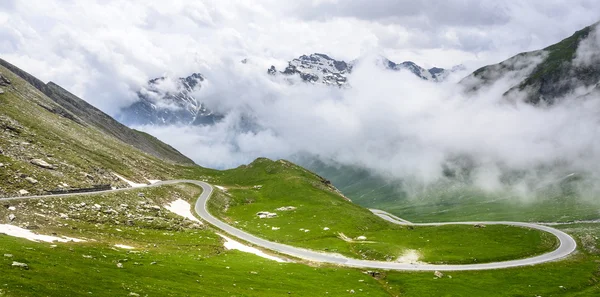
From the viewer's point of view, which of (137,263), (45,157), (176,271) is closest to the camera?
(137,263)

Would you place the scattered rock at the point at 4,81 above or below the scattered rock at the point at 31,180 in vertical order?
above

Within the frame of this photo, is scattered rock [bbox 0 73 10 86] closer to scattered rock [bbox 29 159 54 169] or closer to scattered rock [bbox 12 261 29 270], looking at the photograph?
scattered rock [bbox 29 159 54 169]

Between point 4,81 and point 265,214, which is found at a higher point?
point 4,81

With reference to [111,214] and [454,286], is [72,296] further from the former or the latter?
[454,286]

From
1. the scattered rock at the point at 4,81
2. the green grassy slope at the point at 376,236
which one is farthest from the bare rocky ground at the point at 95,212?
the scattered rock at the point at 4,81

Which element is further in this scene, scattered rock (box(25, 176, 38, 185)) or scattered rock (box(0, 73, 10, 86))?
scattered rock (box(0, 73, 10, 86))

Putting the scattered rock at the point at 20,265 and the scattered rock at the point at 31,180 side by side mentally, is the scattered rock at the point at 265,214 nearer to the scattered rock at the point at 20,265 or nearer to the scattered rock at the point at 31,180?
the scattered rock at the point at 31,180

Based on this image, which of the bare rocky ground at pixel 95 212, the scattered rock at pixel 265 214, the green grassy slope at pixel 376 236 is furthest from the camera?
the scattered rock at pixel 265 214

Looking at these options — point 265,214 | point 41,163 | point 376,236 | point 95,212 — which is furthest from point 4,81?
point 376,236

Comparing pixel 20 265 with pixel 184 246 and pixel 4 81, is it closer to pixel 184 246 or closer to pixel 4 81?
pixel 184 246

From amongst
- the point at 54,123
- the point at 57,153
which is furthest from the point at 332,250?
the point at 54,123

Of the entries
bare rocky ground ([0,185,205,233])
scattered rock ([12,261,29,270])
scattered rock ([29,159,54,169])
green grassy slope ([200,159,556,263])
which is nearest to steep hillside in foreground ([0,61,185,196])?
scattered rock ([29,159,54,169])

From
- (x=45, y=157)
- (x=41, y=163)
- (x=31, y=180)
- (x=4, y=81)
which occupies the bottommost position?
(x=31, y=180)

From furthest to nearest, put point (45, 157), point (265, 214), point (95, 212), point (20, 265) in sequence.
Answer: point (265, 214) < point (45, 157) < point (95, 212) < point (20, 265)
